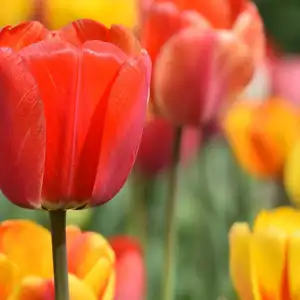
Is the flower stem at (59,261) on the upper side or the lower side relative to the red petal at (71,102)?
lower

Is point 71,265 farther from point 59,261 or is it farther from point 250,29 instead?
point 250,29

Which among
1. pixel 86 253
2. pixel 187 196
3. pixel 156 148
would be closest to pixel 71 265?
pixel 86 253

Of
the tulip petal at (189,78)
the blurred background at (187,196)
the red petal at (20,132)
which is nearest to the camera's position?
the red petal at (20,132)

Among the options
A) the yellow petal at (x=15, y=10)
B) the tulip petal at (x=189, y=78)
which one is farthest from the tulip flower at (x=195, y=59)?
the yellow petal at (x=15, y=10)

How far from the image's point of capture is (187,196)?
1011 mm

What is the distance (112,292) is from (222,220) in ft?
1.61

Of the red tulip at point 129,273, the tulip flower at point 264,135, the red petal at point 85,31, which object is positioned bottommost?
the tulip flower at point 264,135

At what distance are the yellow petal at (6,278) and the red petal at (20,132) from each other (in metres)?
0.04

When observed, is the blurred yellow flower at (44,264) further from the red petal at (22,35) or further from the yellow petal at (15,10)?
the yellow petal at (15,10)

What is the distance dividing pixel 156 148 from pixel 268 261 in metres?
0.35

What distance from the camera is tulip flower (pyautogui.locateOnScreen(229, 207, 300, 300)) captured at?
441 millimetres

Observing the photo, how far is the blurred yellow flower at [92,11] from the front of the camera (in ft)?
2.58

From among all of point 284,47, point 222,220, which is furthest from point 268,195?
point 284,47

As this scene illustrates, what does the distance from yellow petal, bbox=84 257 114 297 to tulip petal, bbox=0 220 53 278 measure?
0.10 feet
